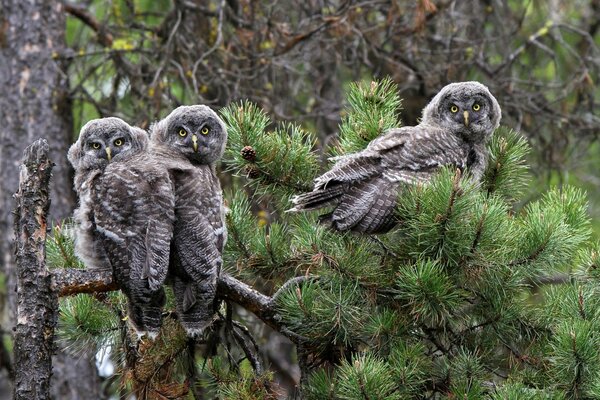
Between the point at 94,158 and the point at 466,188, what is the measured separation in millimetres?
2158

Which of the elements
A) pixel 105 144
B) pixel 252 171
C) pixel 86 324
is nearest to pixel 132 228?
pixel 86 324

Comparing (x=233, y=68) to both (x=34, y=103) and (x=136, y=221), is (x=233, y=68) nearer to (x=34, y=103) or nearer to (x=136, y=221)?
(x=34, y=103)

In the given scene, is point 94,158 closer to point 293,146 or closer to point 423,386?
point 293,146

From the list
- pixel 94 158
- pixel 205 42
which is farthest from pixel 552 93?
pixel 94 158

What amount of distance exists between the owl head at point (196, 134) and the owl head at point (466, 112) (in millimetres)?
1218

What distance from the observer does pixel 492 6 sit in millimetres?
8641

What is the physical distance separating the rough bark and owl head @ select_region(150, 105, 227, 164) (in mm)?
1407

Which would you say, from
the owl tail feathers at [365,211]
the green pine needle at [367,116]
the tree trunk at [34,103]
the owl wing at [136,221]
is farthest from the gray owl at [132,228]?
the tree trunk at [34,103]

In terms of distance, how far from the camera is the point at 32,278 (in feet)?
12.5

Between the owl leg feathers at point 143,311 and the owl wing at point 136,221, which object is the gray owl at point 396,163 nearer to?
the owl wing at point 136,221

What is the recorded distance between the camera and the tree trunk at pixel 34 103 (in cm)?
737

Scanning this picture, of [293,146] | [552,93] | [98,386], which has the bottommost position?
[98,386]

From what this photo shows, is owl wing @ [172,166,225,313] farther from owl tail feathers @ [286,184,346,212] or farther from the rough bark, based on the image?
the rough bark

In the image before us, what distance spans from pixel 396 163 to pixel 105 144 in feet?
5.12
